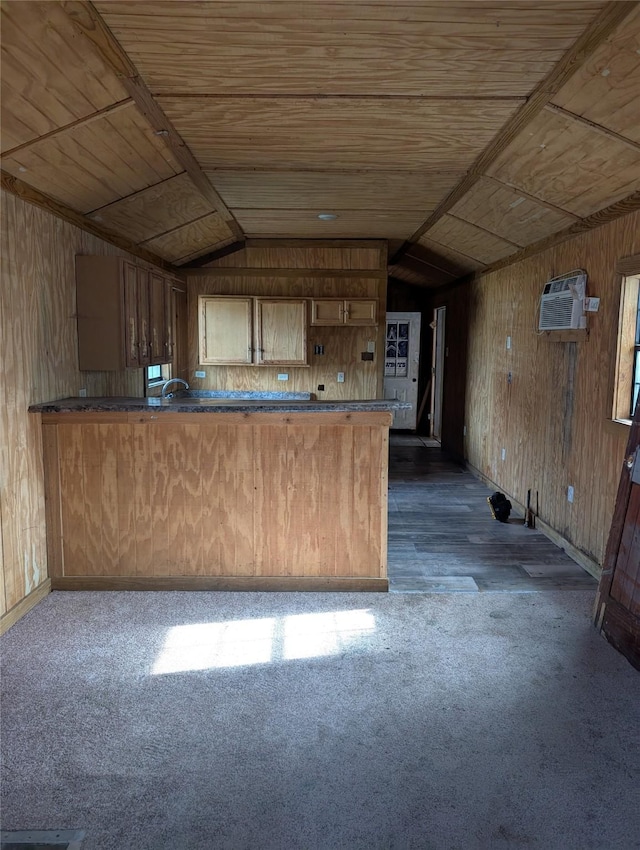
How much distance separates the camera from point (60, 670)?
2598 millimetres

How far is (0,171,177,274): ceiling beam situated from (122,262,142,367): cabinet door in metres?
0.37

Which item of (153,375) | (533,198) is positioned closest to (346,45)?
(533,198)

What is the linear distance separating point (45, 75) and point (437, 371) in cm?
732

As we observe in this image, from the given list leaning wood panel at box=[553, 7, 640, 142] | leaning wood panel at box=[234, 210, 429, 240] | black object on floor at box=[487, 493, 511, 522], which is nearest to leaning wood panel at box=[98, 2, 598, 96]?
leaning wood panel at box=[553, 7, 640, 142]

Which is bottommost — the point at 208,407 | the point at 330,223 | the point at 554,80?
the point at 208,407

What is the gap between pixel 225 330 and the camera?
6.28 meters

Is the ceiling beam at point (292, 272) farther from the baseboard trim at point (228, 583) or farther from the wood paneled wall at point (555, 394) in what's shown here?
the baseboard trim at point (228, 583)

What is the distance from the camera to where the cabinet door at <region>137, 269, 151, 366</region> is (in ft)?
13.8

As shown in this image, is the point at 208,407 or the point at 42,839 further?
the point at 208,407

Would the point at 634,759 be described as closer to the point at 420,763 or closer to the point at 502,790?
the point at 502,790

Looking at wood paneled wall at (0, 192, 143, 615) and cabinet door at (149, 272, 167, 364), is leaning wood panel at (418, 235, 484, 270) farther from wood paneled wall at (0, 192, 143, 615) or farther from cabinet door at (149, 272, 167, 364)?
wood paneled wall at (0, 192, 143, 615)

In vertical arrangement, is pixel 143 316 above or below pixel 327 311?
below

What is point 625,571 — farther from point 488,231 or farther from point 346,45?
Answer: point 488,231

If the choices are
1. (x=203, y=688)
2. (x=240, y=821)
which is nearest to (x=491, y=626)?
(x=203, y=688)
